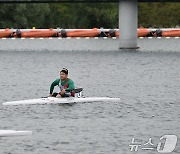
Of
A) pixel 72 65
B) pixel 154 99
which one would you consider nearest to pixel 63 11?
pixel 72 65

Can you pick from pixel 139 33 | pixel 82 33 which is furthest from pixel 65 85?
pixel 82 33

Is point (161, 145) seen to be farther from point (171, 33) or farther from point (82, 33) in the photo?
point (82, 33)

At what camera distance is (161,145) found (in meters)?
36.5

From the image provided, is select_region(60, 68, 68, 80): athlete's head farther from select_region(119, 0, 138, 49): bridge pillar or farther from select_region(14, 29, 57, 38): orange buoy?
select_region(14, 29, 57, 38): orange buoy

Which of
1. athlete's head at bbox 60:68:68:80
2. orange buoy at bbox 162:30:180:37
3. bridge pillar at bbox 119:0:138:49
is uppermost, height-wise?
athlete's head at bbox 60:68:68:80

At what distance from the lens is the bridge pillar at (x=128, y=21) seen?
105250 millimetres

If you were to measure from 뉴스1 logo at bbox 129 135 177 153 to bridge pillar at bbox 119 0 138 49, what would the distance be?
6723 centimetres

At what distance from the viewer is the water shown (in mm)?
37531

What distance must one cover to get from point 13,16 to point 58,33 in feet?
60.3

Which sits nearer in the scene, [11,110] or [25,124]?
[25,124]

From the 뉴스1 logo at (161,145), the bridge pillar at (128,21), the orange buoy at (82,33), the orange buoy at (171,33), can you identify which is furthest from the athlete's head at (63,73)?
the orange buoy at (82,33)

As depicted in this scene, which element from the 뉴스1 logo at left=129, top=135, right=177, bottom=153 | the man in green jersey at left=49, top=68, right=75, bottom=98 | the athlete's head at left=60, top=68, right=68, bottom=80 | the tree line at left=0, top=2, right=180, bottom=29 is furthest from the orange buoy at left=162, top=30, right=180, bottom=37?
the 뉴스1 logo at left=129, top=135, right=177, bottom=153

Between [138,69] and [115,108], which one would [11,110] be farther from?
[138,69]

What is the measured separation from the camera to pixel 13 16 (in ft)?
522
